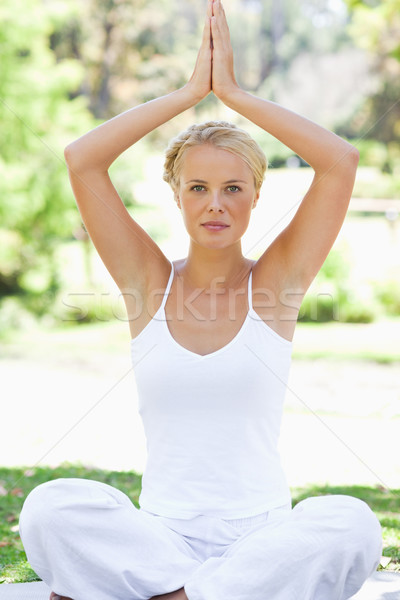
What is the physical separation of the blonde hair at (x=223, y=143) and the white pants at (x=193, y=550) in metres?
1.11

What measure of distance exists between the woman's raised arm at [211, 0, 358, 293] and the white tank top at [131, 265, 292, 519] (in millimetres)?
308

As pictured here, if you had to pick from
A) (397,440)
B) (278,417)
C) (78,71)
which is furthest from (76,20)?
(278,417)

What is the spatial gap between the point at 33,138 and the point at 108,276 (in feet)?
9.71

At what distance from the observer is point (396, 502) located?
447cm

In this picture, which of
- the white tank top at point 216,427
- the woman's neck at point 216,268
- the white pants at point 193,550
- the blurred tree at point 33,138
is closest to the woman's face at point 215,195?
the woman's neck at point 216,268

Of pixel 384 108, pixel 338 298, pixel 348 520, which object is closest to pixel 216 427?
pixel 348 520

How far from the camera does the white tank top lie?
2410mm

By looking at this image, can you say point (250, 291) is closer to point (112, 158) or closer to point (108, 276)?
point (112, 158)

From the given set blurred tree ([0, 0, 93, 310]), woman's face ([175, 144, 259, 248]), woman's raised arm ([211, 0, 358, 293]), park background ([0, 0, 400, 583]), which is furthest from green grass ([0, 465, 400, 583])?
blurred tree ([0, 0, 93, 310])

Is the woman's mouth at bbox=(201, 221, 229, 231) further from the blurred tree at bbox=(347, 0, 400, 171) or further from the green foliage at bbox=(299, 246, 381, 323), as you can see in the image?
the blurred tree at bbox=(347, 0, 400, 171)

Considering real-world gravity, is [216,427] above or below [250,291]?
below

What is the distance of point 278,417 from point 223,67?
1.18 meters

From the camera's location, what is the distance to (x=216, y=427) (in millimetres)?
2424

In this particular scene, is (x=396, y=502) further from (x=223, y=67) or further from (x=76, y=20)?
(x=76, y=20)
